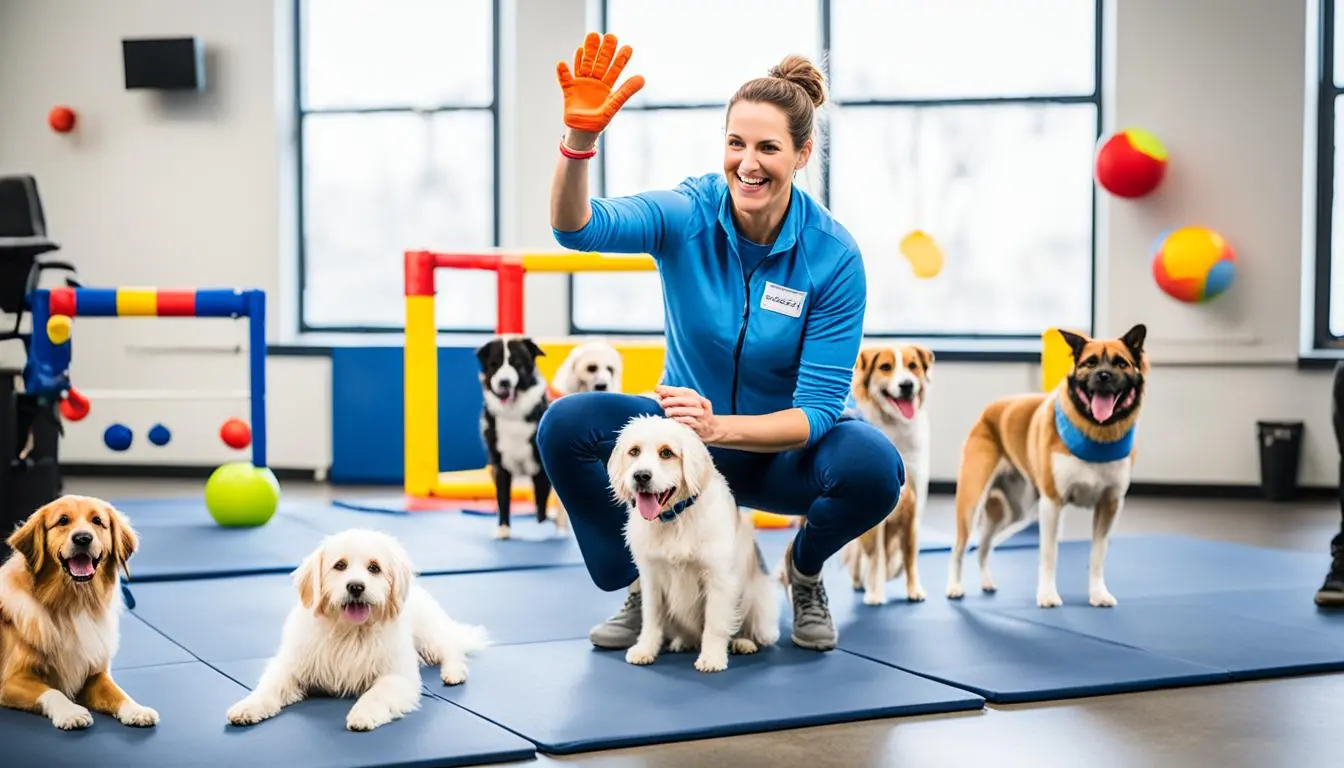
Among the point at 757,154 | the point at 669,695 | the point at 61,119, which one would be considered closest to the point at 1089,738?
the point at 669,695

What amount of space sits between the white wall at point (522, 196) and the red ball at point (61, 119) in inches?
2.9

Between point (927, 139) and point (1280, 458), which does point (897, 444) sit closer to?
point (1280, 458)

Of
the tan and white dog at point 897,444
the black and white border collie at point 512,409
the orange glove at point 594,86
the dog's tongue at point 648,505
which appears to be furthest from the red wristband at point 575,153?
the black and white border collie at point 512,409

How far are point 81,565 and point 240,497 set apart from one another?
2.91 metres

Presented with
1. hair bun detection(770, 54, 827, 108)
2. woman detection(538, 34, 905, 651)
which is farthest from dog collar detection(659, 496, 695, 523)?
hair bun detection(770, 54, 827, 108)

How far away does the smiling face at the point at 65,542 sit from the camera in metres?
2.58

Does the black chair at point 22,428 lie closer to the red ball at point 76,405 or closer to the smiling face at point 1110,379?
the red ball at point 76,405

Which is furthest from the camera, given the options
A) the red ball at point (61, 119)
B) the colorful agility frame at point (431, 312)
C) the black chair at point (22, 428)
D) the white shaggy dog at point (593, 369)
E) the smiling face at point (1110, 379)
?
the red ball at point (61, 119)

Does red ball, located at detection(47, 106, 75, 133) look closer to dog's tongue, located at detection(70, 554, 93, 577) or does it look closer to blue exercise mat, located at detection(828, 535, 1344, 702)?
blue exercise mat, located at detection(828, 535, 1344, 702)

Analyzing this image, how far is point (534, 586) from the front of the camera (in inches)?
164

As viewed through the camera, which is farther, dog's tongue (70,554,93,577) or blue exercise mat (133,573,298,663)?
blue exercise mat (133,573,298,663)

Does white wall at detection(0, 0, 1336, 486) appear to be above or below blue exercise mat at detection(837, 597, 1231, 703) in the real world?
above

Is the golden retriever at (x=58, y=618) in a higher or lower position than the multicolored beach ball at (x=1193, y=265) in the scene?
lower

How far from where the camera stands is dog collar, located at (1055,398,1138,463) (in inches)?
152
